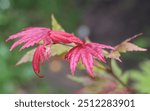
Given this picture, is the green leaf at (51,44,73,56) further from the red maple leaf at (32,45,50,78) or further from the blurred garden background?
the blurred garden background

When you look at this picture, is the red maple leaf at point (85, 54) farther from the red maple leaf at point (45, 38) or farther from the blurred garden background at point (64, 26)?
the blurred garden background at point (64, 26)

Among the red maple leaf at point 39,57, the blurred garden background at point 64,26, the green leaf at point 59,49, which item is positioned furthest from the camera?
the blurred garden background at point 64,26

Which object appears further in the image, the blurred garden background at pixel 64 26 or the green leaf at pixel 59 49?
the blurred garden background at pixel 64 26

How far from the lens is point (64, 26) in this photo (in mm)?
3592

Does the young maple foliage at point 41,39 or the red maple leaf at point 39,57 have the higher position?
the young maple foliage at point 41,39

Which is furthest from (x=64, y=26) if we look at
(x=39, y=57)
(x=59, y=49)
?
(x=39, y=57)

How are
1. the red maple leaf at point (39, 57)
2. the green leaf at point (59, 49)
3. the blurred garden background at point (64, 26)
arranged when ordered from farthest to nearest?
1. the blurred garden background at point (64, 26)
2. the green leaf at point (59, 49)
3. the red maple leaf at point (39, 57)

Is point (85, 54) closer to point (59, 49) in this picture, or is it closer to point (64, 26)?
point (59, 49)

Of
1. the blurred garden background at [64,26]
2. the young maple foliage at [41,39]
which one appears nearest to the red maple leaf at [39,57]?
the young maple foliage at [41,39]

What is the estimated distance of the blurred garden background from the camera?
10.2 ft

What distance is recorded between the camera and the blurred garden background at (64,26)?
3.11 metres

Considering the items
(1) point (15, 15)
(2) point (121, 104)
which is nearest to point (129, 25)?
(1) point (15, 15)

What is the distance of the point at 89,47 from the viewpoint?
102 cm

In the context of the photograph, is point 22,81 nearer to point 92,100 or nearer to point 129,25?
point 129,25
